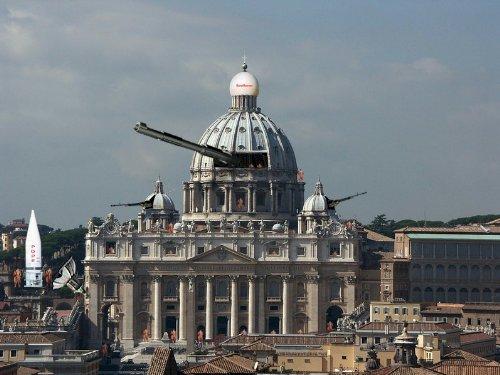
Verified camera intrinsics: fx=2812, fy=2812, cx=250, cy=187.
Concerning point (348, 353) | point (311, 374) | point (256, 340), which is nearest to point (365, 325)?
point (256, 340)

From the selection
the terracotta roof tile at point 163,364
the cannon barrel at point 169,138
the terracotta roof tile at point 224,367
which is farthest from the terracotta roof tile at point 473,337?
the terracotta roof tile at point 163,364

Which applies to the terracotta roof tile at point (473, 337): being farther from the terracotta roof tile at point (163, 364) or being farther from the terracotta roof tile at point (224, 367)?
the terracotta roof tile at point (163, 364)

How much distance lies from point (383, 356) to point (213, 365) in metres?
32.4

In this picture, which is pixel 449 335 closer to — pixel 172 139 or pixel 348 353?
pixel 348 353

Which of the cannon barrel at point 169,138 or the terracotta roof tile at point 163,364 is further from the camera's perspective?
the cannon barrel at point 169,138

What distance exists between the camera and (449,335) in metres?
178

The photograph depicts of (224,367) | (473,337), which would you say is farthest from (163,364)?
(473,337)

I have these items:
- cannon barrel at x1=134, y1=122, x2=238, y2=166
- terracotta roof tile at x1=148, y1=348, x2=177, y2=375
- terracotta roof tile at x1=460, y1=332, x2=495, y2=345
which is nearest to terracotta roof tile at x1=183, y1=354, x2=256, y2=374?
cannon barrel at x1=134, y1=122, x2=238, y2=166

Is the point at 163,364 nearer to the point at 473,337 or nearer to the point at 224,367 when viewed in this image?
the point at 224,367

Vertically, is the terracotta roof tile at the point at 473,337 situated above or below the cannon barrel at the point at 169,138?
below

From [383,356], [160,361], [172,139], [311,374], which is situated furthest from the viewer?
[383,356]

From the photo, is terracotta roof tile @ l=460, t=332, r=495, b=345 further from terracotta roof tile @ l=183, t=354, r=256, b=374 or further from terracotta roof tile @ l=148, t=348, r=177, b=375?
terracotta roof tile @ l=148, t=348, r=177, b=375

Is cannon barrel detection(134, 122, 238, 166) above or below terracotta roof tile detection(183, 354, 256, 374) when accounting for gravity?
above

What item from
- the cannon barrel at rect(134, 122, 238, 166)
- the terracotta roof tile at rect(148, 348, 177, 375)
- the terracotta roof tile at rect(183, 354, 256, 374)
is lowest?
the terracotta roof tile at rect(148, 348, 177, 375)
